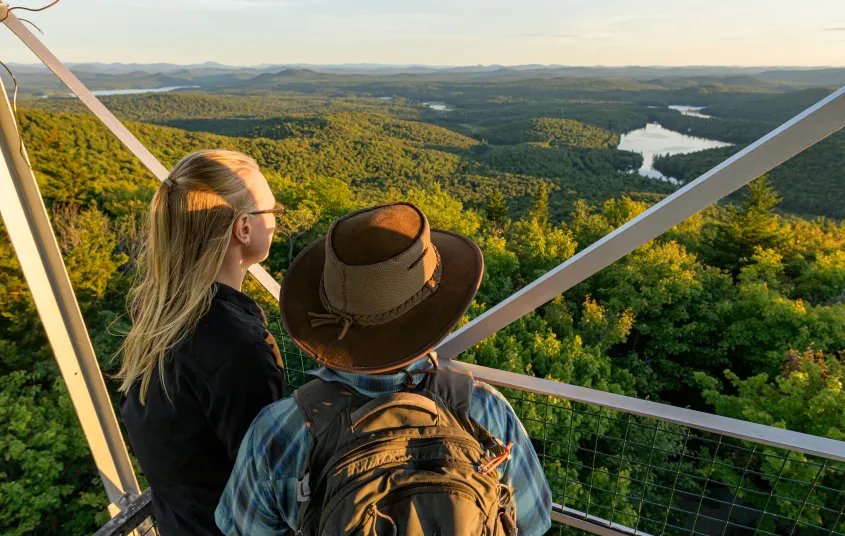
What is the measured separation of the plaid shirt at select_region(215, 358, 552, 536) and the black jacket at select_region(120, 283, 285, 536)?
0.19 metres

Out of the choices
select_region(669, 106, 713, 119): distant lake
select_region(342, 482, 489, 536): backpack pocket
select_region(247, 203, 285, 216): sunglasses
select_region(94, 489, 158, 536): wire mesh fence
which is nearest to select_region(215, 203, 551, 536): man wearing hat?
select_region(342, 482, 489, 536): backpack pocket

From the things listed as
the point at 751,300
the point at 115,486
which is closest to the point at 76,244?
the point at 115,486

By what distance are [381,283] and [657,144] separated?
8720 centimetres

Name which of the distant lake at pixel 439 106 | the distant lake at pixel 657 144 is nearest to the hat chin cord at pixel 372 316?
the distant lake at pixel 657 144

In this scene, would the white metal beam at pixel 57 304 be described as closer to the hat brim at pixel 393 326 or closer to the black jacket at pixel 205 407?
the black jacket at pixel 205 407

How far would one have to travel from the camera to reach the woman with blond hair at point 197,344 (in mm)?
1130

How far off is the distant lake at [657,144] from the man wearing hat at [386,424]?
73083 mm

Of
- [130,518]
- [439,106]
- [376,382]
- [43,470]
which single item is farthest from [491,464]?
[439,106]

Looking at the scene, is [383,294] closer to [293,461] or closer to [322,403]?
[322,403]

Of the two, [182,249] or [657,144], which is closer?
[182,249]

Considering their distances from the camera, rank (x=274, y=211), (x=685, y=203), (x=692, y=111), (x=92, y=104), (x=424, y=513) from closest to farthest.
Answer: (x=424, y=513) → (x=685, y=203) → (x=274, y=211) → (x=92, y=104) → (x=692, y=111)

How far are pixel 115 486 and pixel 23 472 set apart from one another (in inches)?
484

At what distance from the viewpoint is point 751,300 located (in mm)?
17125

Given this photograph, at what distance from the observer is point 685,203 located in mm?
1115
